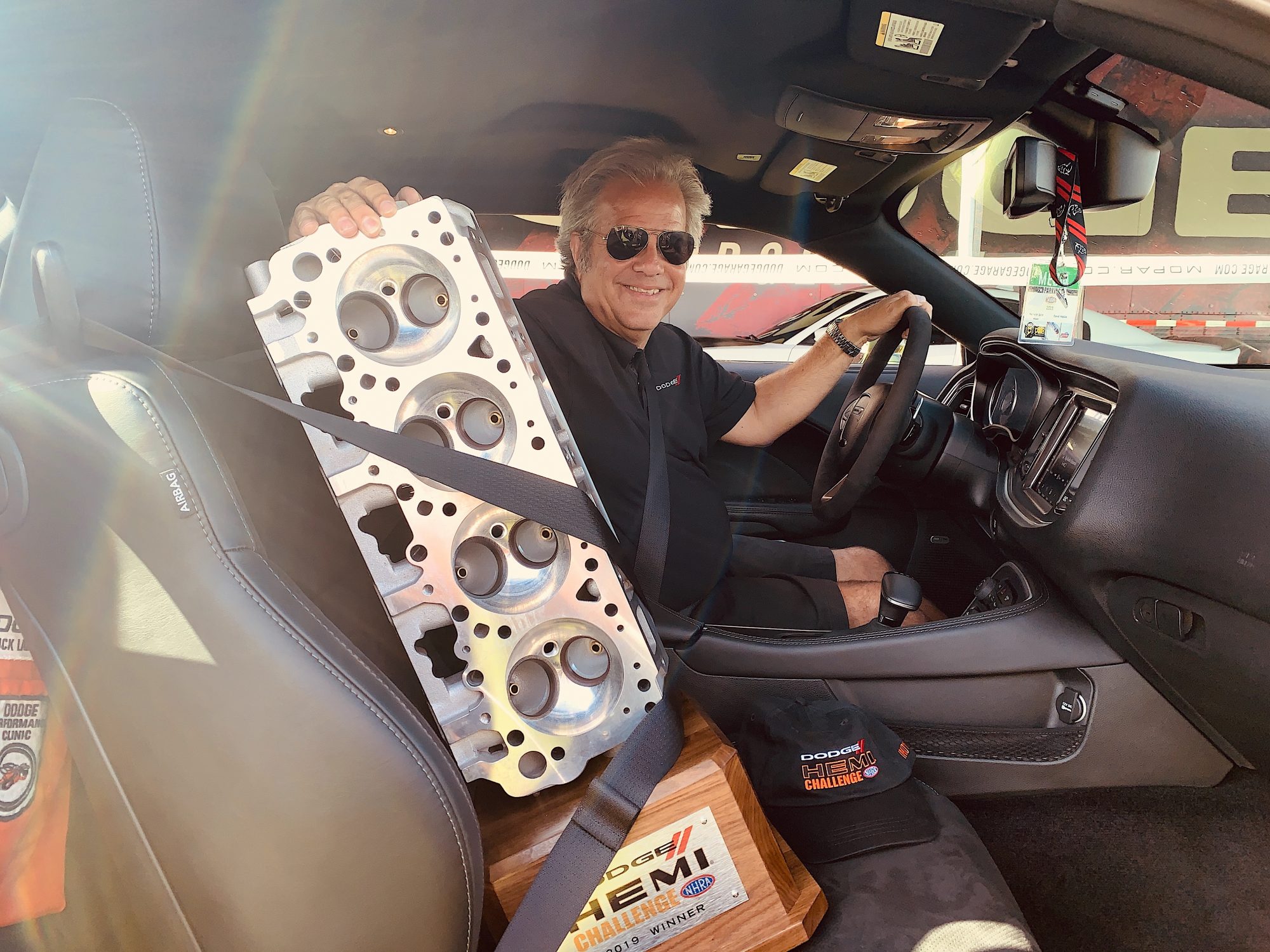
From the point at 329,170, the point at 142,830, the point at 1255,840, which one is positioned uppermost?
the point at 329,170

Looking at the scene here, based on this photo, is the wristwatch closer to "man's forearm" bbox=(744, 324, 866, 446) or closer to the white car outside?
"man's forearm" bbox=(744, 324, 866, 446)

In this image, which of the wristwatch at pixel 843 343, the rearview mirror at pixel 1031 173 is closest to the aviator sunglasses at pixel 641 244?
the wristwatch at pixel 843 343

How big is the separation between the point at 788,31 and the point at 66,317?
119 cm

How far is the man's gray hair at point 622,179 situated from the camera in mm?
1722

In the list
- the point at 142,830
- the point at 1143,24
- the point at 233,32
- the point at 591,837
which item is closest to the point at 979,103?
the point at 1143,24

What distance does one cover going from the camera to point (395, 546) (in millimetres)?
1034

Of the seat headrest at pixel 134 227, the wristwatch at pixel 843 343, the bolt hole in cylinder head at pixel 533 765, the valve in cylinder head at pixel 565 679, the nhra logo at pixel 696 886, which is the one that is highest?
the seat headrest at pixel 134 227

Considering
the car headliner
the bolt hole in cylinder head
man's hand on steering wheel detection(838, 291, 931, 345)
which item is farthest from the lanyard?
the bolt hole in cylinder head

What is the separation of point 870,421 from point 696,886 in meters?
1.04

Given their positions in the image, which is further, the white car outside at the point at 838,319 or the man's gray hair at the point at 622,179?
the white car outside at the point at 838,319

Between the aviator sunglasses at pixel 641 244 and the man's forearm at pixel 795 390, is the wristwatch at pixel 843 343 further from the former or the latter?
the aviator sunglasses at pixel 641 244

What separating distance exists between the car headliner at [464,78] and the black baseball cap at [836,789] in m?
1.12

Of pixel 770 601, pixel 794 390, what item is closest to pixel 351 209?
pixel 770 601

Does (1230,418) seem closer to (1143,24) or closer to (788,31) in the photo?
(1143,24)
